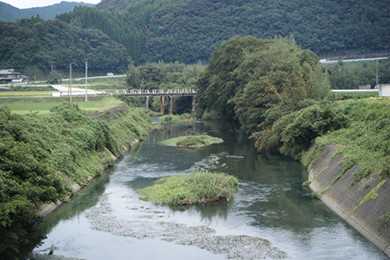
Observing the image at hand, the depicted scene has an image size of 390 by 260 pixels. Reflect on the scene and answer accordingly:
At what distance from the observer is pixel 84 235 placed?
30094 millimetres

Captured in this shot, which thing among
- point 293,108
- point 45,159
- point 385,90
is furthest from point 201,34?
point 45,159

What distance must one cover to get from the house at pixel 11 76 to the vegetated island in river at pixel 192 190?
93917mm

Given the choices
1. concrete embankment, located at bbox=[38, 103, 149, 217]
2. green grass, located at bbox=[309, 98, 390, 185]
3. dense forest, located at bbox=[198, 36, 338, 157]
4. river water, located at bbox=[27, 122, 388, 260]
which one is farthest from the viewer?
dense forest, located at bbox=[198, 36, 338, 157]

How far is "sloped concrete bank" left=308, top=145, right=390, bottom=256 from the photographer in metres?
28.3

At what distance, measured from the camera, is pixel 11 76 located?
4968 inches

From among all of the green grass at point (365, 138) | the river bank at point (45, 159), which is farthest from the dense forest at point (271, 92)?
the river bank at point (45, 159)

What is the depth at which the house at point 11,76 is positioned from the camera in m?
125

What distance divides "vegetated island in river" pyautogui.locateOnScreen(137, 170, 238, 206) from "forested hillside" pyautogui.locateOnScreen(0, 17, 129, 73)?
110 metres

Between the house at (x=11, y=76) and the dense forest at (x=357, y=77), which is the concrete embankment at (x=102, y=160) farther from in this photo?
the house at (x=11, y=76)

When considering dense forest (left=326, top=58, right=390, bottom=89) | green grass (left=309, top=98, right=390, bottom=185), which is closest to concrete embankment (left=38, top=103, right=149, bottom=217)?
green grass (left=309, top=98, right=390, bottom=185)

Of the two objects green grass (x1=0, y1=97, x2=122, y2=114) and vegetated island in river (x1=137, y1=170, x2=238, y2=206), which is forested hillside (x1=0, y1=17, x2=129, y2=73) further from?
vegetated island in river (x1=137, y1=170, x2=238, y2=206)

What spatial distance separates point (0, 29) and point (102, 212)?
12190 centimetres

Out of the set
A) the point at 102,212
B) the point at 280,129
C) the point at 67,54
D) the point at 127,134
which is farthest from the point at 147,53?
the point at 102,212

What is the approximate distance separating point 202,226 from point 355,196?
30.0 ft
